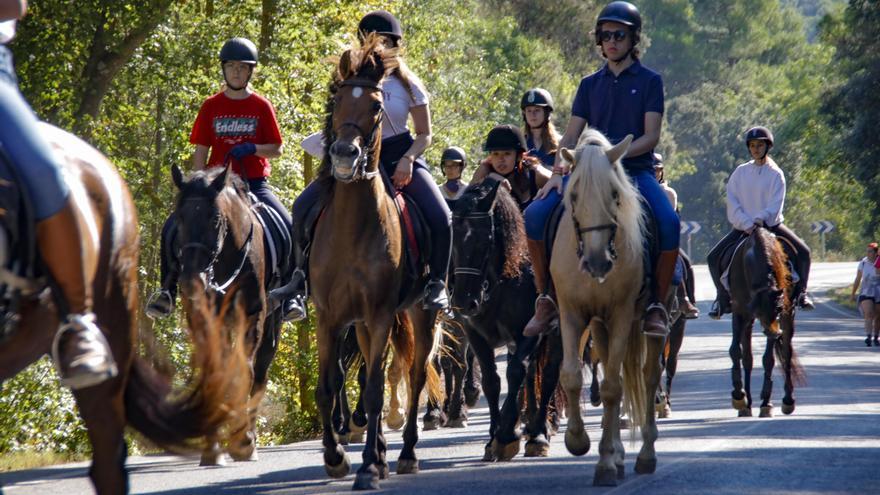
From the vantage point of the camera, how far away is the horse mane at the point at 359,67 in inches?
427

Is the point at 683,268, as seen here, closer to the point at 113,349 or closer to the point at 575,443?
the point at 575,443

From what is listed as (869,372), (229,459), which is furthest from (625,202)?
(869,372)

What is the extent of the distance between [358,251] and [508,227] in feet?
9.31

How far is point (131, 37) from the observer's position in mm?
19969

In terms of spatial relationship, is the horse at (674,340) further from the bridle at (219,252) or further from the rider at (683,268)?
the bridle at (219,252)

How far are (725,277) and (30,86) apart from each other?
8.80 metres

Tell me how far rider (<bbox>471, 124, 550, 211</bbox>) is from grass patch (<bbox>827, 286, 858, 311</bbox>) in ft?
123

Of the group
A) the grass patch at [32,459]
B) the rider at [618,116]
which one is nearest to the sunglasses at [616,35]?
the rider at [618,116]

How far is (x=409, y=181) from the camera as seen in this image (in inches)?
460

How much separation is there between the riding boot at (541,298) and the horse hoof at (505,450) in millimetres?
959

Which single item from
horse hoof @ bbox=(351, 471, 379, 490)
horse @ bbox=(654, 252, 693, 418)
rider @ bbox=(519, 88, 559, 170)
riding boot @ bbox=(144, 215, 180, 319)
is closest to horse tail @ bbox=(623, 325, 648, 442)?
horse hoof @ bbox=(351, 471, 379, 490)

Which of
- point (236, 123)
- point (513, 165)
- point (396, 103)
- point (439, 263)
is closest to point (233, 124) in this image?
point (236, 123)

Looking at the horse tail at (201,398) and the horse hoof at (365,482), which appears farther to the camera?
the horse hoof at (365,482)

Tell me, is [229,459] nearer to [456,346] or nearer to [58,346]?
[456,346]
